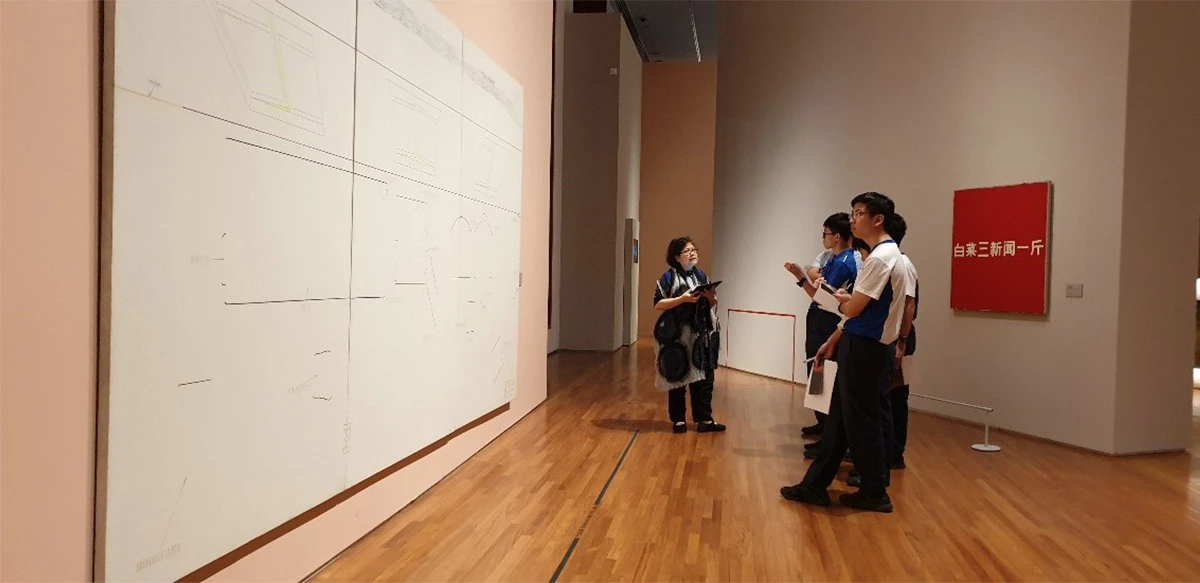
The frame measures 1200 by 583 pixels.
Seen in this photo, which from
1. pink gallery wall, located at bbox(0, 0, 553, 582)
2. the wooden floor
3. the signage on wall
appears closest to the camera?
pink gallery wall, located at bbox(0, 0, 553, 582)

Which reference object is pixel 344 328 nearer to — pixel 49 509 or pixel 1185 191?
pixel 49 509

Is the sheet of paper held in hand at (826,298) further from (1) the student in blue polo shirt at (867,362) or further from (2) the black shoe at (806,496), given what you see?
(2) the black shoe at (806,496)

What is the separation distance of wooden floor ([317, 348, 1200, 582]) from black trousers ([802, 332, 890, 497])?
0.86 feet

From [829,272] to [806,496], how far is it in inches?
70.1

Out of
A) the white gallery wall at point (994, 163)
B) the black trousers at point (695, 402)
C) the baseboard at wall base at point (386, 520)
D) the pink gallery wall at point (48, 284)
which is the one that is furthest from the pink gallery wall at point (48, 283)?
the white gallery wall at point (994, 163)

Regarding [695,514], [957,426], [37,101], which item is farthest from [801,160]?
[37,101]

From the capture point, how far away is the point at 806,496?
181 inches

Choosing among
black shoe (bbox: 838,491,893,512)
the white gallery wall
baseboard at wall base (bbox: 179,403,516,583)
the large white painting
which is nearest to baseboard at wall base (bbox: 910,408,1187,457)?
the white gallery wall

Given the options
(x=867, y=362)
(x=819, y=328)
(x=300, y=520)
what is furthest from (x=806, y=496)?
(x=300, y=520)

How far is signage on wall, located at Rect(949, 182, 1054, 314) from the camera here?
21.4 ft

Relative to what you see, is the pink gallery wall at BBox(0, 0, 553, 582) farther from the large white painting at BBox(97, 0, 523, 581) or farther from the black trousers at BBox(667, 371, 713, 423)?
the black trousers at BBox(667, 371, 713, 423)

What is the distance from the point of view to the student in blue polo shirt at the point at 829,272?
18.6ft

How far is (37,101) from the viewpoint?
77.4 inches

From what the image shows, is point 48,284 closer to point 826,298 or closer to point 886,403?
point 886,403
